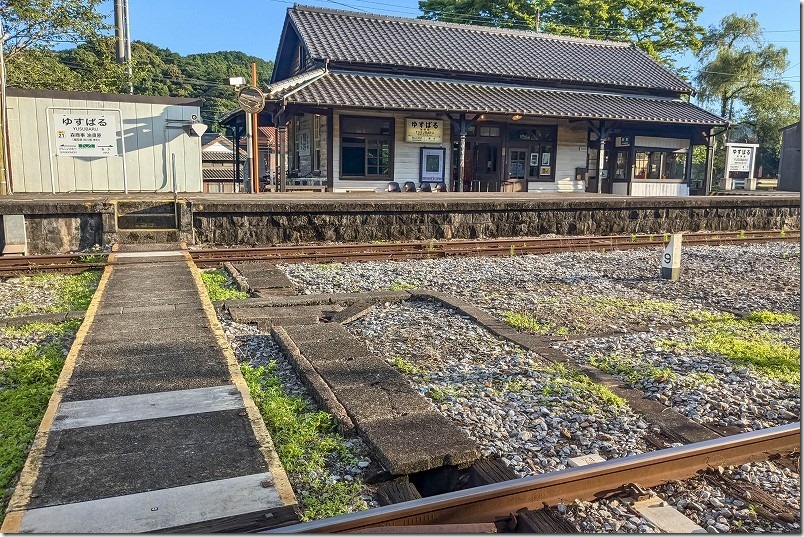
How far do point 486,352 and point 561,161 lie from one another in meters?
18.1

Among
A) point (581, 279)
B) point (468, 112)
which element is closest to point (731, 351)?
point (581, 279)

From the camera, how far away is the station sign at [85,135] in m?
13.8

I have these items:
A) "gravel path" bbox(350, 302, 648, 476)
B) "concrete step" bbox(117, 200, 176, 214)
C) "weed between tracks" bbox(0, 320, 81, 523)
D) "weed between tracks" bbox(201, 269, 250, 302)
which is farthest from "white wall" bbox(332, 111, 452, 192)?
"weed between tracks" bbox(0, 320, 81, 523)

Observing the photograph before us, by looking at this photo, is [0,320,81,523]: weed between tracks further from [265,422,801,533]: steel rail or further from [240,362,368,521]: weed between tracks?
[265,422,801,533]: steel rail

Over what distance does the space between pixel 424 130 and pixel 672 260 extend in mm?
12068

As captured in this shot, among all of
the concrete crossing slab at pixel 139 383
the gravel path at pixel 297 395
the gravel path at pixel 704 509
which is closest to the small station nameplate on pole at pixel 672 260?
the gravel path at pixel 297 395

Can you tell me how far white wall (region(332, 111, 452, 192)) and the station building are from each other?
3cm

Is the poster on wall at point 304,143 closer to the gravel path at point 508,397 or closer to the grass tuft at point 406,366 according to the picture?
the gravel path at point 508,397

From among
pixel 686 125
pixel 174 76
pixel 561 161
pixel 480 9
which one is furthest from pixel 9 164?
pixel 174 76

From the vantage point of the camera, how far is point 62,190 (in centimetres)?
1419

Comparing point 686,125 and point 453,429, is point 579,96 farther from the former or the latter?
point 453,429

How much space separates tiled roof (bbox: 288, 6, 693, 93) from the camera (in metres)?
20.7

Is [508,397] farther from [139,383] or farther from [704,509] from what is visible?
[139,383]

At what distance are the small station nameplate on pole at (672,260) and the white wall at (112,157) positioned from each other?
34.9 feet
